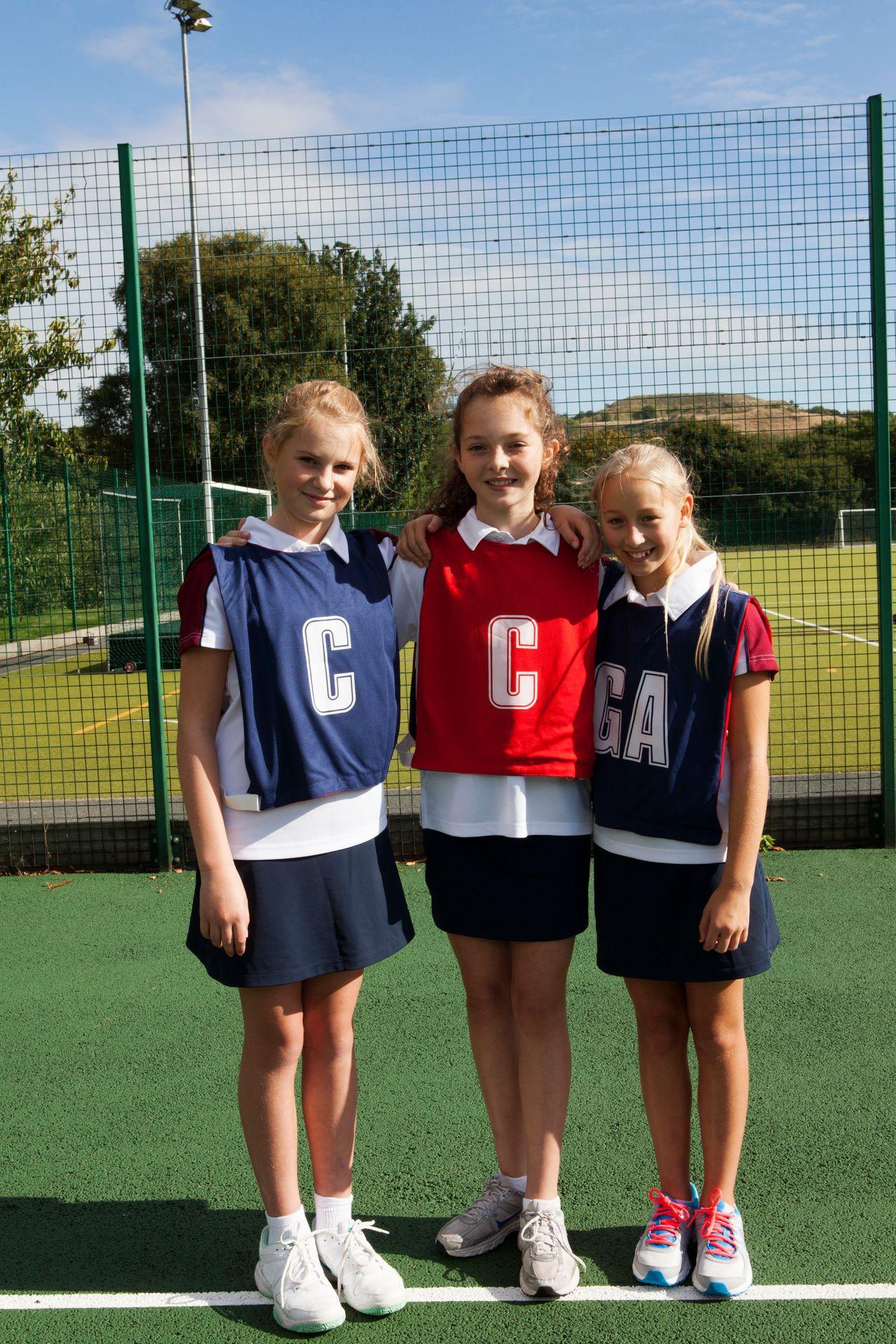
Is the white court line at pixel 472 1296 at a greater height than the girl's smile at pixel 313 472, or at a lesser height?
lesser

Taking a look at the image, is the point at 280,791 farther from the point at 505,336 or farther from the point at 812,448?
the point at 812,448

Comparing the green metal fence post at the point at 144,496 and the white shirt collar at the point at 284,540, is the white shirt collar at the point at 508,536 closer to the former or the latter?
the white shirt collar at the point at 284,540

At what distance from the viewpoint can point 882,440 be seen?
16.3 ft

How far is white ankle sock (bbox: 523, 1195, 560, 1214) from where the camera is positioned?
2236mm

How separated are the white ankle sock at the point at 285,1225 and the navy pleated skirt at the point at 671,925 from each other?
2.56ft

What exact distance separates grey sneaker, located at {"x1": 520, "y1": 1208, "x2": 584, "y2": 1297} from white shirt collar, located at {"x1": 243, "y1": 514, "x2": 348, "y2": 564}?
1376mm

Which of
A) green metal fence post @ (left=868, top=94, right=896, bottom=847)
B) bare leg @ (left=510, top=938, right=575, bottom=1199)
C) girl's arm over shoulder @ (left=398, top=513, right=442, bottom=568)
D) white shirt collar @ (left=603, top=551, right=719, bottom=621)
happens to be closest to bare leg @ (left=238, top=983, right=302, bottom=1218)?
bare leg @ (left=510, top=938, right=575, bottom=1199)

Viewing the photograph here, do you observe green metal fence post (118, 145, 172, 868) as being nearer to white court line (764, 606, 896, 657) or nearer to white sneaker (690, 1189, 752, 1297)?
white sneaker (690, 1189, 752, 1297)

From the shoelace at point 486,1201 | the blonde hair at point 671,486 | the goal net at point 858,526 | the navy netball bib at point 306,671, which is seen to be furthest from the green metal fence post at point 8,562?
the shoelace at point 486,1201

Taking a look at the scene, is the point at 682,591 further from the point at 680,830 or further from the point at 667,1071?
the point at 667,1071

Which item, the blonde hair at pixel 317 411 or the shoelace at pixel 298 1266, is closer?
the shoelace at pixel 298 1266

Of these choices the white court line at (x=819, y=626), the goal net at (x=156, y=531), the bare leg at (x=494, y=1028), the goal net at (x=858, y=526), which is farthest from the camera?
the white court line at (x=819, y=626)

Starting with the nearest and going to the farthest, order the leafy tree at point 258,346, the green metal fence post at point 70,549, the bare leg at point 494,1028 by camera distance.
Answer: the bare leg at point 494,1028
the leafy tree at point 258,346
the green metal fence post at point 70,549

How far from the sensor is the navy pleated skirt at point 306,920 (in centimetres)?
216
